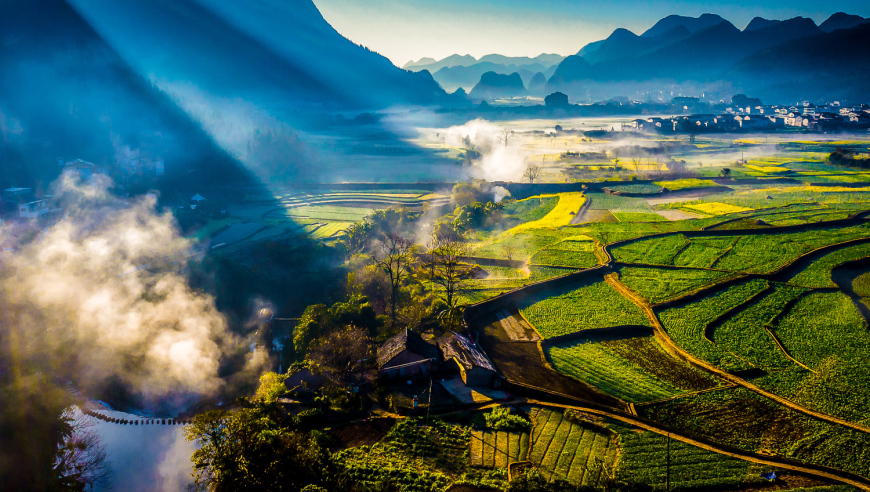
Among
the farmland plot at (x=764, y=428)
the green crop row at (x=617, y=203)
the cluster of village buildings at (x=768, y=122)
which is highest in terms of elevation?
the cluster of village buildings at (x=768, y=122)

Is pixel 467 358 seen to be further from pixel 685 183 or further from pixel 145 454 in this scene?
pixel 685 183

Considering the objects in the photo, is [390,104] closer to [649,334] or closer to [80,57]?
[80,57]

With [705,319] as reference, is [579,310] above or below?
above

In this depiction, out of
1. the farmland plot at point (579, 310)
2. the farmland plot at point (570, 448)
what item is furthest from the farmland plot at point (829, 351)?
the farmland plot at point (570, 448)

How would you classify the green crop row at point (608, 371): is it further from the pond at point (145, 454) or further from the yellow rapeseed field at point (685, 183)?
the yellow rapeseed field at point (685, 183)

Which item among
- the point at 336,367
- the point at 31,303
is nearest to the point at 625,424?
the point at 336,367

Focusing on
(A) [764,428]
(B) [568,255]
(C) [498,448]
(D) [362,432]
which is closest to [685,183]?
(B) [568,255]
